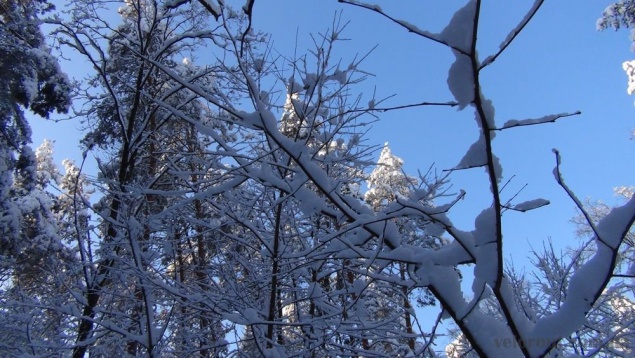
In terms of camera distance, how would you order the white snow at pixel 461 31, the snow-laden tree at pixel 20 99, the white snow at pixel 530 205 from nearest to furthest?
the white snow at pixel 461 31 < the white snow at pixel 530 205 < the snow-laden tree at pixel 20 99

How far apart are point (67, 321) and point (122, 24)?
9.20 meters

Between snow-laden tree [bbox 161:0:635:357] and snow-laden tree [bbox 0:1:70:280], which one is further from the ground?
snow-laden tree [bbox 0:1:70:280]

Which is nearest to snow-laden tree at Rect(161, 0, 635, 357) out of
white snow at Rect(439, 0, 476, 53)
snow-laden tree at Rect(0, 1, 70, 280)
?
white snow at Rect(439, 0, 476, 53)

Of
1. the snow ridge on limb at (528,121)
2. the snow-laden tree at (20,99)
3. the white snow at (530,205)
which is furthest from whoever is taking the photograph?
the snow-laden tree at (20,99)

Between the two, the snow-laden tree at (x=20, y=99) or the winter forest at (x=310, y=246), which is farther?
the snow-laden tree at (x=20, y=99)

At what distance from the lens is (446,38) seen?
104 cm

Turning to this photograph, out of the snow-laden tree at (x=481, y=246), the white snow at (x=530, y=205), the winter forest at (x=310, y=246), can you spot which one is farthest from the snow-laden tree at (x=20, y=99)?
the white snow at (x=530, y=205)

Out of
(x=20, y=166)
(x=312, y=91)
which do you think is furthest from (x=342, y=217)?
(x=20, y=166)

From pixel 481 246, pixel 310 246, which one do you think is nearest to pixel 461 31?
pixel 481 246

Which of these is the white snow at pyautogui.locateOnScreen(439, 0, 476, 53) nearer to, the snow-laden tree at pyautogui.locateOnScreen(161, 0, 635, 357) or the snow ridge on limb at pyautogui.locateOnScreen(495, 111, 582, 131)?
the snow-laden tree at pyautogui.locateOnScreen(161, 0, 635, 357)

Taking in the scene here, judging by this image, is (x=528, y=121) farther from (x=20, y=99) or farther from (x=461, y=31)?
(x=20, y=99)

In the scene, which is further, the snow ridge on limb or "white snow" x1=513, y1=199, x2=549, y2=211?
"white snow" x1=513, y1=199, x2=549, y2=211

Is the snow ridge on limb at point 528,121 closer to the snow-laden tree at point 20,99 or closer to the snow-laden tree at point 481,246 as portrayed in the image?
the snow-laden tree at point 481,246

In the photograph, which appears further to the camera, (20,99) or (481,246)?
(20,99)
